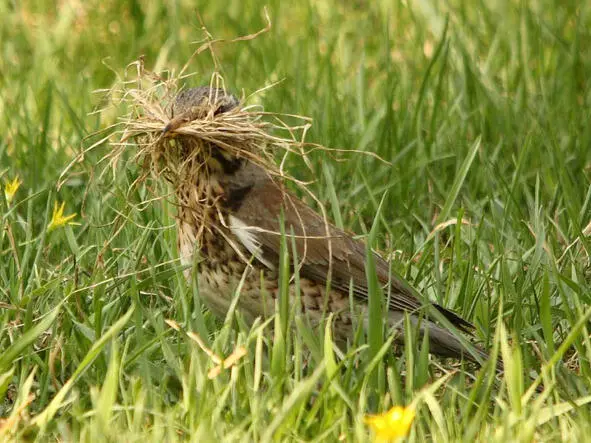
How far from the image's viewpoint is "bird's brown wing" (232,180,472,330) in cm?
484

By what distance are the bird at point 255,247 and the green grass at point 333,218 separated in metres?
0.14

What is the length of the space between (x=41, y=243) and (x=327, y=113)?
1.93 metres

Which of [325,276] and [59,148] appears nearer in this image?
[325,276]

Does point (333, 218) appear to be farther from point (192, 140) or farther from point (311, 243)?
point (192, 140)

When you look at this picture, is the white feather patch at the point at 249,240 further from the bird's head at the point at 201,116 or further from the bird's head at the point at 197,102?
the bird's head at the point at 197,102

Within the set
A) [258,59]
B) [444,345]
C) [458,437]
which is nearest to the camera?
[458,437]

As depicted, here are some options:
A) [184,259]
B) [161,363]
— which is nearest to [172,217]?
[184,259]

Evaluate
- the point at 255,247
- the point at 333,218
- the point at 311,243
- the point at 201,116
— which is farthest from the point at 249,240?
the point at 333,218

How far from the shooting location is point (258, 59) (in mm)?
7344

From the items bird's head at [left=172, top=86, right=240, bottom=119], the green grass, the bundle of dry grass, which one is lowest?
the green grass

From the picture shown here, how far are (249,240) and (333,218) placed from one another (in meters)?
1.00

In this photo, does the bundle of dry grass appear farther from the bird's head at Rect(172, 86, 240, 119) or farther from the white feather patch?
the white feather patch

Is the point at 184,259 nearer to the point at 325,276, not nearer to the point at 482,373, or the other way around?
the point at 325,276

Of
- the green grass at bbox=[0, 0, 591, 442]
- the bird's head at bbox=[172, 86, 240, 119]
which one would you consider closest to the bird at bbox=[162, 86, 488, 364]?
the bird's head at bbox=[172, 86, 240, 119]
